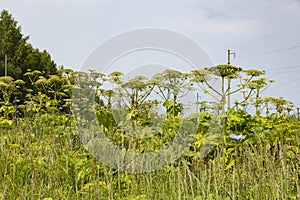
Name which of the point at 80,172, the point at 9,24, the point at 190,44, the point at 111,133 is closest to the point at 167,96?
the point at 190,44

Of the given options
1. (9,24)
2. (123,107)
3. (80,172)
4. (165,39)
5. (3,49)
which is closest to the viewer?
(80,172)

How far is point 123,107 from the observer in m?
3.65

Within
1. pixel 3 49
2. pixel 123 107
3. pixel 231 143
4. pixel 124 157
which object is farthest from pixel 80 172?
pixel 3 49

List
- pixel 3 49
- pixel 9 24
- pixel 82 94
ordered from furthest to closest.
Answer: pixel 9 24, pixel 3 49, pixel 82 94

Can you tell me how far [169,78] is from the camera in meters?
3.84

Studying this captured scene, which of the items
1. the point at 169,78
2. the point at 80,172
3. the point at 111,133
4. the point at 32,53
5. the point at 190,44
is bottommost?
the point at 80,172

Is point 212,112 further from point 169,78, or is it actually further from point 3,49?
point 3,49

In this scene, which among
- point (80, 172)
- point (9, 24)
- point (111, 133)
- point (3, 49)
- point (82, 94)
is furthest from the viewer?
point (9, 24)

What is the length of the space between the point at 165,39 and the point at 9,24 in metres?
21.8

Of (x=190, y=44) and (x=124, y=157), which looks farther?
(x=190, y=44)

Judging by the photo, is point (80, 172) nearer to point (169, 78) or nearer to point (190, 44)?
point (169, 78)

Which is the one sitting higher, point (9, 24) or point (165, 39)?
point (9, 24)

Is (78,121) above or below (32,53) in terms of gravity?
below

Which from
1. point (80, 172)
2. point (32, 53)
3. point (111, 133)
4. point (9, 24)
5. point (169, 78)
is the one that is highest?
point (9, 24)
